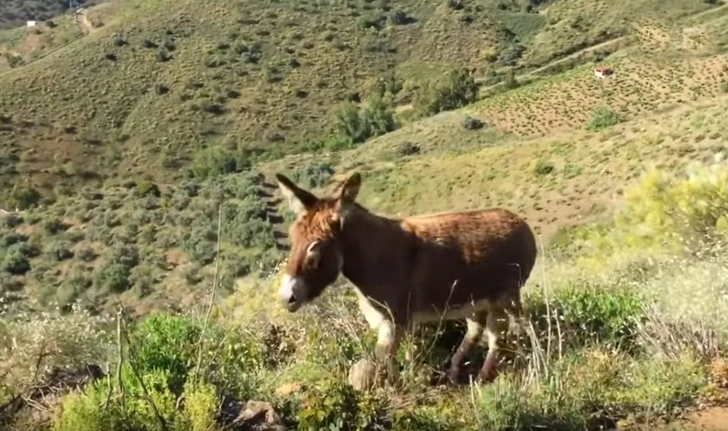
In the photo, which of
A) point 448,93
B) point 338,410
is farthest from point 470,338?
point 448,93

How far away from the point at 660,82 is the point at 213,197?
103ft

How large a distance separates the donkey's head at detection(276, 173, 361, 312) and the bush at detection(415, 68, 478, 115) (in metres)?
67.5

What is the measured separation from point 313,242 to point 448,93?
226 ft

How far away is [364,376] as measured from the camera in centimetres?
489

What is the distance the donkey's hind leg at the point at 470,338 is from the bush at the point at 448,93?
6673 cm

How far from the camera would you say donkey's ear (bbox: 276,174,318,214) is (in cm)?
491

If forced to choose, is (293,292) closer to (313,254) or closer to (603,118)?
→ (313,254)

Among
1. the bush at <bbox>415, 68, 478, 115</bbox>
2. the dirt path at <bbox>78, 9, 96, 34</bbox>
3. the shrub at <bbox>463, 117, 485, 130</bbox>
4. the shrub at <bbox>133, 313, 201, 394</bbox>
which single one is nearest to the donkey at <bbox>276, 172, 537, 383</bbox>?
the shrub at <bbox>133, 313, 201, 394</bbox>

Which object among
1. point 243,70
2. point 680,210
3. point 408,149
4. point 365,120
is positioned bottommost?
point 365,120

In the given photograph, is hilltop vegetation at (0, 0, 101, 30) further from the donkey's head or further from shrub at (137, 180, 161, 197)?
the donkey's head

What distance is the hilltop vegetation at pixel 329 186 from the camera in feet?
15.5

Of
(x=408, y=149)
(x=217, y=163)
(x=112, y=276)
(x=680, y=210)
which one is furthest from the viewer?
(x=217, y=163)

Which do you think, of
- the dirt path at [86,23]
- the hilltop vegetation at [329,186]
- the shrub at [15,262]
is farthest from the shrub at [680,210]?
the dirt path at [86,23]

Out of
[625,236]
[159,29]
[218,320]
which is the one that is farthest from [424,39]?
[218,320]
